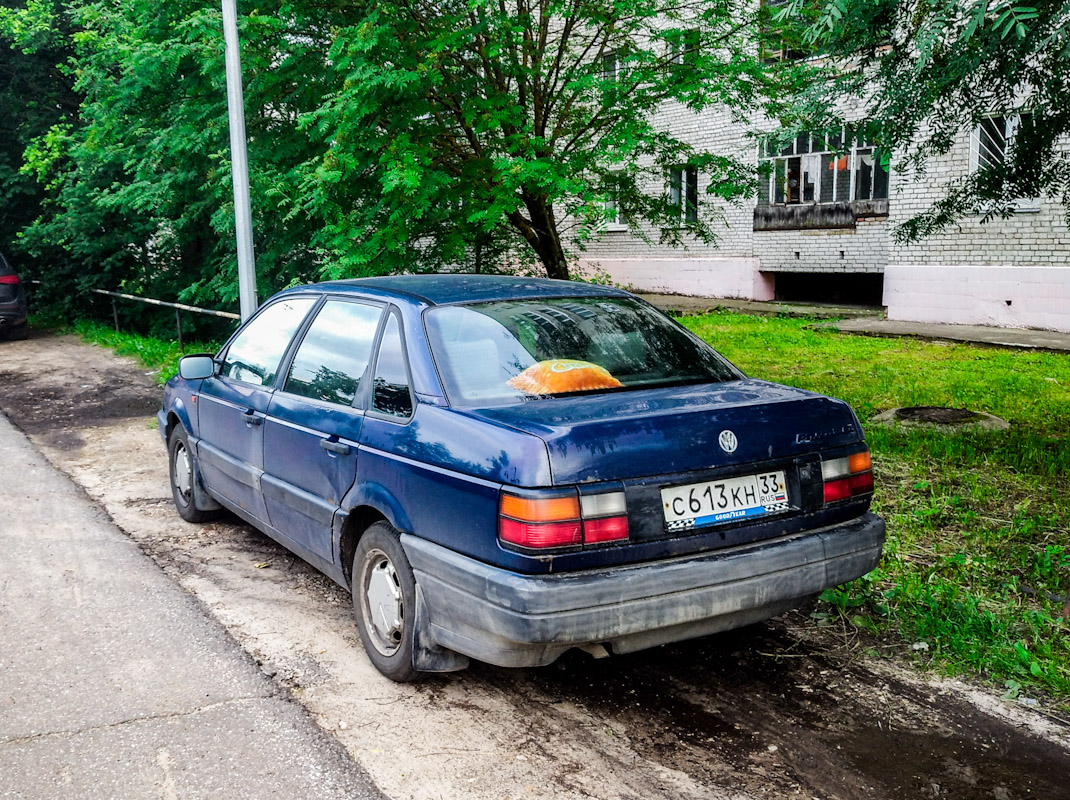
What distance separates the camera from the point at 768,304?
2069 cm

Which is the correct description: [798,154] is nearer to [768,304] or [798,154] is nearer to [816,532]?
[768,304]

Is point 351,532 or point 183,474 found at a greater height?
point 351,532

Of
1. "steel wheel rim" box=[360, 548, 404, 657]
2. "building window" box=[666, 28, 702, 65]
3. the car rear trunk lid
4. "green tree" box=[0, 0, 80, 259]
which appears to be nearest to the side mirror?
"steel wheel rim" box=[360, 548, 404, 657]

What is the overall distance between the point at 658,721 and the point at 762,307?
17.2 metres

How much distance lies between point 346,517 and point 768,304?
17654 mm

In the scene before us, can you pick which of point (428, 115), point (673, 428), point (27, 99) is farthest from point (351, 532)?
point (27, 99)

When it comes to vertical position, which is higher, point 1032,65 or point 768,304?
point 1032,65

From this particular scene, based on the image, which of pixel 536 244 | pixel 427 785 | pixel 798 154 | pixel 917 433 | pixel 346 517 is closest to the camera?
pixel 427 785

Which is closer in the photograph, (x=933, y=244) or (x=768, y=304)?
(x=933, y=244)

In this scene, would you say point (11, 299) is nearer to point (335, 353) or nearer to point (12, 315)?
point (12, 315)

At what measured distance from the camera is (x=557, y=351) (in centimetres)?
405

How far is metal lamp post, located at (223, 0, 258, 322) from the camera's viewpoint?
8.91 metres

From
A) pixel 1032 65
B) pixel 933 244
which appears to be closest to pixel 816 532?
pixel 1032 65

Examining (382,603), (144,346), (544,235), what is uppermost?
(544,235)
